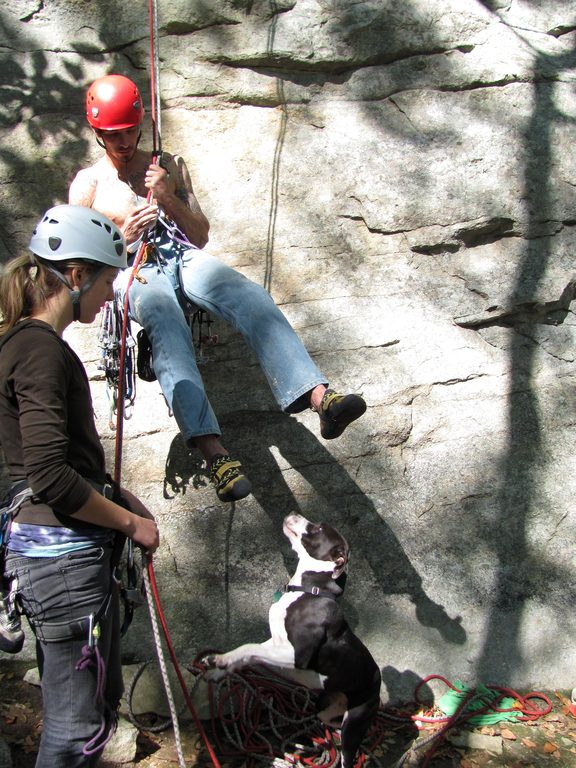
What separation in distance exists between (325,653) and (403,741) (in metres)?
0.83

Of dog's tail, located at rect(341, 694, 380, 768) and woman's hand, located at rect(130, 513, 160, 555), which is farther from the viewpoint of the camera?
dog's tail, located at rect(341, 694, 380, 768)

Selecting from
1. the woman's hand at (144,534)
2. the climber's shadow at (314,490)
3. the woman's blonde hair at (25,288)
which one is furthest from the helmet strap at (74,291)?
the climber's shadow at (314,490)

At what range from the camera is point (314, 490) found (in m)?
4.76

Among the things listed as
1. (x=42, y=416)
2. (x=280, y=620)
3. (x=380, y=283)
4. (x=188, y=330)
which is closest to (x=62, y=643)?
(x=42, y=416)

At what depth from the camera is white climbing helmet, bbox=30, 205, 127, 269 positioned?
9.24 ft

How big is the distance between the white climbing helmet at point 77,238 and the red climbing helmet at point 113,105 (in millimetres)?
→ 1478

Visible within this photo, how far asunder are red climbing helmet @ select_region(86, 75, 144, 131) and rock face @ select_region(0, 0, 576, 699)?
1.13m

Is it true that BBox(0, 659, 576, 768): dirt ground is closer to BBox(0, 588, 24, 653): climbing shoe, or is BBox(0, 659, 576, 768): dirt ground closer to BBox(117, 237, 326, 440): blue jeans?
A: BBox(0, 588, 24, 653): climbing shoe

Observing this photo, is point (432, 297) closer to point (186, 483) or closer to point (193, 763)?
point (186, 483)

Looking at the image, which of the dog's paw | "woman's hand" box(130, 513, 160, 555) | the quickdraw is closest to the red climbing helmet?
the quickdraw

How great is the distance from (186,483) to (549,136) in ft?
11.9

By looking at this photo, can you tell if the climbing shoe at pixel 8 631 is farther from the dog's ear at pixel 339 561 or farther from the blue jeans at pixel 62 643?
the dog's ear at pixel 339 561

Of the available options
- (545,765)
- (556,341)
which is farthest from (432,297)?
(545,765)

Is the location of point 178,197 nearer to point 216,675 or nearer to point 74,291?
point 74,291
